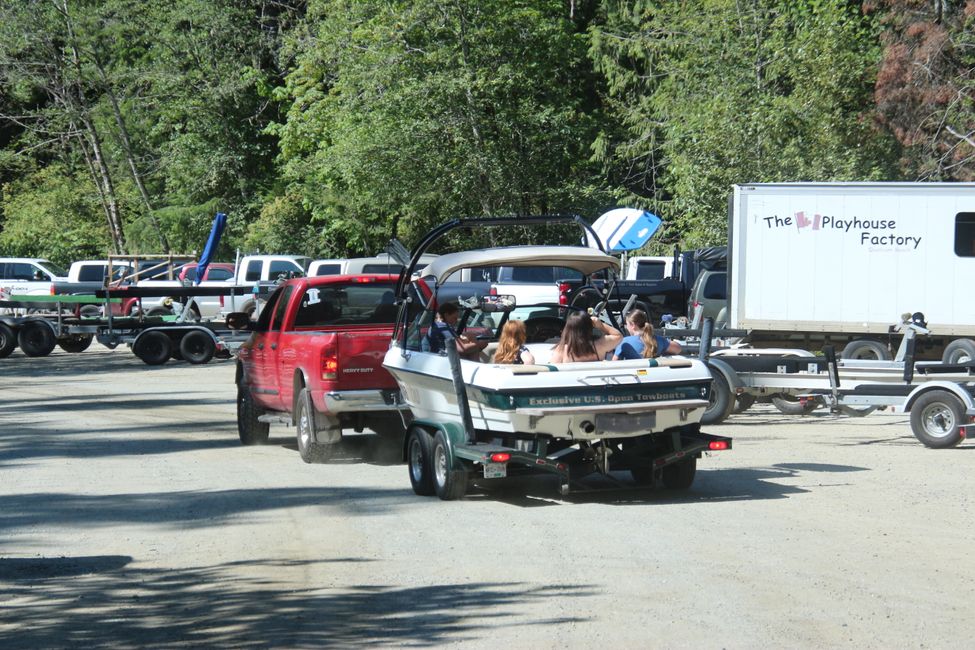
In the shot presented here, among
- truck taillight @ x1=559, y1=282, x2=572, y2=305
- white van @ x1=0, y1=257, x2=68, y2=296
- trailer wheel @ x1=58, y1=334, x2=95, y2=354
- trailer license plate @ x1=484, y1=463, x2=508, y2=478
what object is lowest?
trailer license plate @ x1=484, y1=463, x2=508, y2=478

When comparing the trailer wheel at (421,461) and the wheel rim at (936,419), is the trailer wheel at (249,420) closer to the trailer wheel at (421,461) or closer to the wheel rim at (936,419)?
the trailer wheel at (421,461)

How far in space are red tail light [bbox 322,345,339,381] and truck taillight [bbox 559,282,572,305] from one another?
2.44m

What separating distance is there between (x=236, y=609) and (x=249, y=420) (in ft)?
26.1

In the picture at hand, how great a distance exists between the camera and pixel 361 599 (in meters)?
7.27

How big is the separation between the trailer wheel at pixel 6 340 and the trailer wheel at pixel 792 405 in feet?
61.3

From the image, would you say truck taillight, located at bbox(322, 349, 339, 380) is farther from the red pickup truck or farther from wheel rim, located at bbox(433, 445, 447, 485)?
wheel rim, located at bbox(433, 445, 447, 485)

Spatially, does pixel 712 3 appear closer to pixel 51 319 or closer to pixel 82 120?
pixel 51 319

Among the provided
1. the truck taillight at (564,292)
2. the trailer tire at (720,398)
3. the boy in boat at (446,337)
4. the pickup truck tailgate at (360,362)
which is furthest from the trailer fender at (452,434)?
the trailer tire at (720,398)

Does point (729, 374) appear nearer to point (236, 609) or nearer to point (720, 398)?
point (720, 398)

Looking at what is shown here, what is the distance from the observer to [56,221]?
54.4 meters

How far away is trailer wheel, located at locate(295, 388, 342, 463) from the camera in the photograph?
1299 centimetres

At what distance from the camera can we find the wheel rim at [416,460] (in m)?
11.0

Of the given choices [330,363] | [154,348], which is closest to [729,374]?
[330,363]

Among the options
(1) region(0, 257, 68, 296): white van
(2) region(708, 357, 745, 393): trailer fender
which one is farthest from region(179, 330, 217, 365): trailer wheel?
(2) region(708, 357, 745, 393): trailer fender
